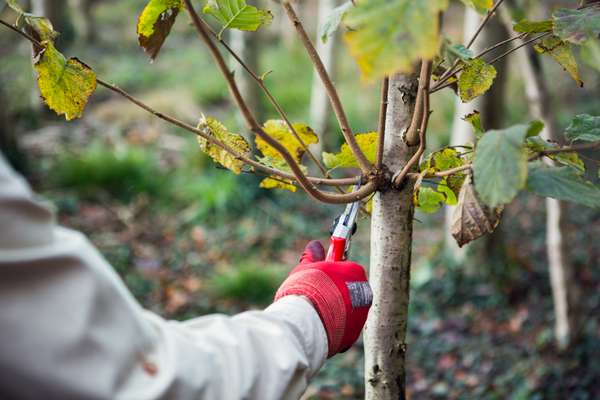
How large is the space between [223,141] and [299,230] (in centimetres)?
365

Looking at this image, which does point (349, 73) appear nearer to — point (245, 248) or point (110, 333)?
point (245, 248)

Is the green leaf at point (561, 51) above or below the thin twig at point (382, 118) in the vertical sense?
above

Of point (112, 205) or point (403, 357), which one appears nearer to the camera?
point (403, 357)

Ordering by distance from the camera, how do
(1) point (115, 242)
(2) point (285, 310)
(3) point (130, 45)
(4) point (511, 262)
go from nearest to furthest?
(2) point (285, 310), (4) point (511, 262), (1) point (115, 242), (3) point (130, 45)

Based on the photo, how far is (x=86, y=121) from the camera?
6.59 meters

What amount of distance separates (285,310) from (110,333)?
1.15 ft

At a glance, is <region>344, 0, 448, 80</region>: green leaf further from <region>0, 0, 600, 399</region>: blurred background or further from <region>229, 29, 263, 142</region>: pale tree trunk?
Answer: <region>229, 29, 263, 142</region>: pale tree trunk

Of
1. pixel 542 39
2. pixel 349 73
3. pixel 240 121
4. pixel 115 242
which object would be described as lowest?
pixel 542 39

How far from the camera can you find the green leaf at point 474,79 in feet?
3.43

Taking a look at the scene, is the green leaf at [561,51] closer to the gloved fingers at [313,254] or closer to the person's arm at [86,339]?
the gloved fingers at [313,254]

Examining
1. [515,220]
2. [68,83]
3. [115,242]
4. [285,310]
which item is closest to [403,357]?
[285,310]

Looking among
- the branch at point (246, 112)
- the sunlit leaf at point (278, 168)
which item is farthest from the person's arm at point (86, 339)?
the sunlit leaf at point (278, 168)

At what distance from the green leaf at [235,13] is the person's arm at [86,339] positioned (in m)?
0.52

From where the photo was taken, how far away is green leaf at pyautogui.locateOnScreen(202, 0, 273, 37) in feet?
3.44
